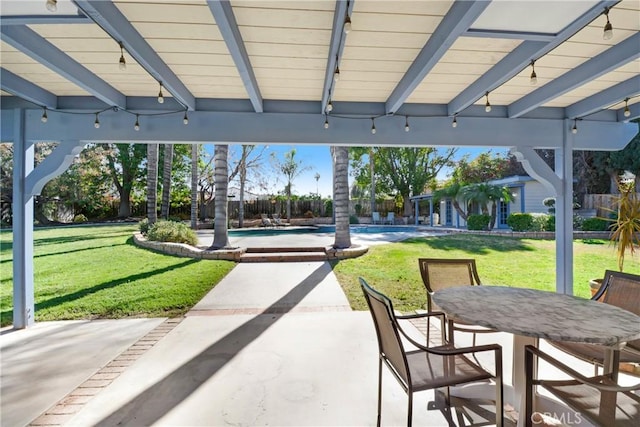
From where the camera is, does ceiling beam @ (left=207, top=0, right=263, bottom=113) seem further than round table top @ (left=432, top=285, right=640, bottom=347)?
Yes

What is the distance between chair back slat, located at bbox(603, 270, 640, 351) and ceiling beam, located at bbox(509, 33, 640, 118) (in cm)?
164

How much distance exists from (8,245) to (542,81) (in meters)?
13.8

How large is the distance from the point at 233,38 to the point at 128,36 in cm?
73

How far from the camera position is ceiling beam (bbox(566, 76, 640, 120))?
296 cm

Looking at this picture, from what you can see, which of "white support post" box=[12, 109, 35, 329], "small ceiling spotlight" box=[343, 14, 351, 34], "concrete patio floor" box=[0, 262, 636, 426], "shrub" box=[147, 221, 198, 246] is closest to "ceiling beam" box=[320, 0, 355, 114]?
"small ceiling spotlight" box=[343, 14, 351, 34]

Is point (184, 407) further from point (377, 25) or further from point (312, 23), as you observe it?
point (377, 25)

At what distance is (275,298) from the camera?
4.58 m

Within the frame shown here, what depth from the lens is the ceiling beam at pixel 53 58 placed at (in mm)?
2078

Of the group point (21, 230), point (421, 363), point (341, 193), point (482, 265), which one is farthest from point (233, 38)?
point (482, 265)

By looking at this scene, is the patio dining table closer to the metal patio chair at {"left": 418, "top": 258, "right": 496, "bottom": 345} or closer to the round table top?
the round table top

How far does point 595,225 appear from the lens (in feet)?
33.4

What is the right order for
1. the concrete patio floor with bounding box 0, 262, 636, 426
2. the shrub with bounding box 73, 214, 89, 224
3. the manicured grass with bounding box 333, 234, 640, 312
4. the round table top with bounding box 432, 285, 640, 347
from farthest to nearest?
the shrub with bounding box 73, 214, 89, 224, the manicured grass with bounding box 333, 234, 640, 312, the concrete patio floor with bounding box 0, 262, 636, 426, the round table top with bounding box 432, 285, 640, 347

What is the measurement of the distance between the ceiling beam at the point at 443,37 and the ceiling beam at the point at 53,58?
2912 mm

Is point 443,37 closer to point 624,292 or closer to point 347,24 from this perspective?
point 347,24
